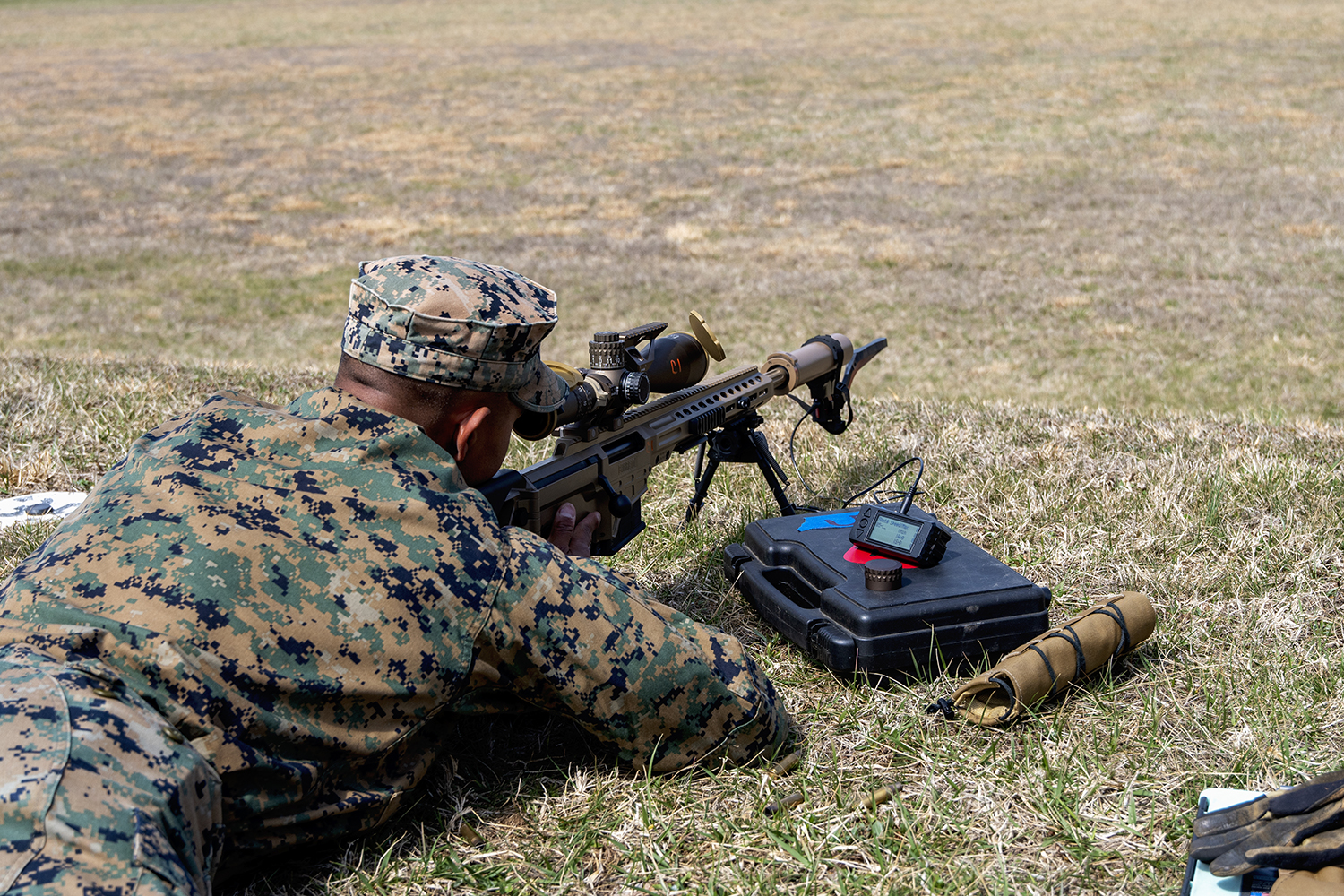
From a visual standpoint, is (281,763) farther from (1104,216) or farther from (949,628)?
(1104,216)

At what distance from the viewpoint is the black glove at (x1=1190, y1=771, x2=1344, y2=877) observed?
2361 mm

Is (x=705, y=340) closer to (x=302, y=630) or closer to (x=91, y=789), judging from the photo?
(x=302, y=630)

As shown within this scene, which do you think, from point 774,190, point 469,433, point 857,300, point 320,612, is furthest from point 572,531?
point 774,190

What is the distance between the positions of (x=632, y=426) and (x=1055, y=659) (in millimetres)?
1537

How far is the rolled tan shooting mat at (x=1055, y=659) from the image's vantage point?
3.19m

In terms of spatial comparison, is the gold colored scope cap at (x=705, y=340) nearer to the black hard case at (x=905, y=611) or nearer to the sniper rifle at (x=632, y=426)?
the sniper rifle at (x=632, y=426)

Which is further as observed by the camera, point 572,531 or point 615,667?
point 572,531

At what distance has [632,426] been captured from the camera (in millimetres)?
3801

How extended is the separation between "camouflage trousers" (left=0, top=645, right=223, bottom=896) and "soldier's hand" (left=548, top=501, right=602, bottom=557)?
1485mm

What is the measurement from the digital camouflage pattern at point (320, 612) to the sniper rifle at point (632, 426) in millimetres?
593

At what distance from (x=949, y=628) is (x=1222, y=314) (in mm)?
8973

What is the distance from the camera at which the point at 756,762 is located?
3.08 meters

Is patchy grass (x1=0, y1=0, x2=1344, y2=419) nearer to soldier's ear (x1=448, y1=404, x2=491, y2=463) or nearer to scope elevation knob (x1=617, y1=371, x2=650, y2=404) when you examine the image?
scope elevation knob (x1=617, y1=371, x2=650, y2=404)

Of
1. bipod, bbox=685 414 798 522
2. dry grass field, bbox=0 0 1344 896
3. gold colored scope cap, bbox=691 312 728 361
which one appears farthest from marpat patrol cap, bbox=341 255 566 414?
bipod, bbox=685 414 798 522
